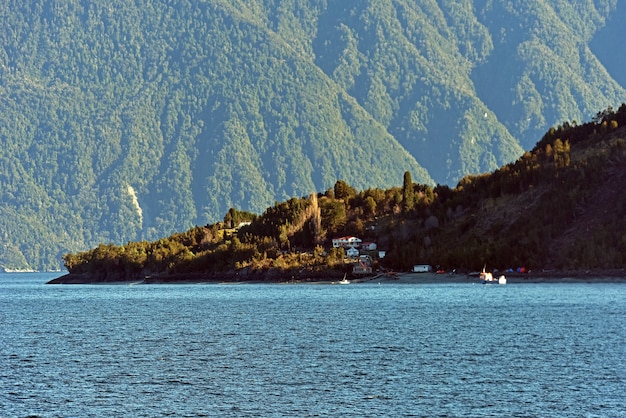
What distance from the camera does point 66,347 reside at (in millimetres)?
103250

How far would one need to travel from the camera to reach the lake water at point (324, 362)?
70750 mm

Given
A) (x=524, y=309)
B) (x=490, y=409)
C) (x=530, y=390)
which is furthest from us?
(x=524, y=309)

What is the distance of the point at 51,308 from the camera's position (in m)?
174

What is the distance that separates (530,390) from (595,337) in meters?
30.2

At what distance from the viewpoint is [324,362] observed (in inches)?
3509

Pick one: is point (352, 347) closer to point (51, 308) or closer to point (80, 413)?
point (80, 413)

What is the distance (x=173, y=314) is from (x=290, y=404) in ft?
261

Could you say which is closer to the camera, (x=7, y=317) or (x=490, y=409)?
(x=490, y=409)

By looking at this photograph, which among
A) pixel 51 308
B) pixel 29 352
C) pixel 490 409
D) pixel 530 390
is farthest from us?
pixel 51 308

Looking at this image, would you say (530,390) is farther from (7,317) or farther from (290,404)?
(7,317)

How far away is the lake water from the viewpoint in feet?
232

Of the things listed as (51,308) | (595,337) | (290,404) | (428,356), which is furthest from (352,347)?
(51,308)

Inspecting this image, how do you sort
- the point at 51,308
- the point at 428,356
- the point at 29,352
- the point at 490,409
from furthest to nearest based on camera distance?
the point at 51,308
the point at 29,352
the point at 428,356
the point at 490,409

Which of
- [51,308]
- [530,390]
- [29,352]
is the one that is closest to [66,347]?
[29,352]
